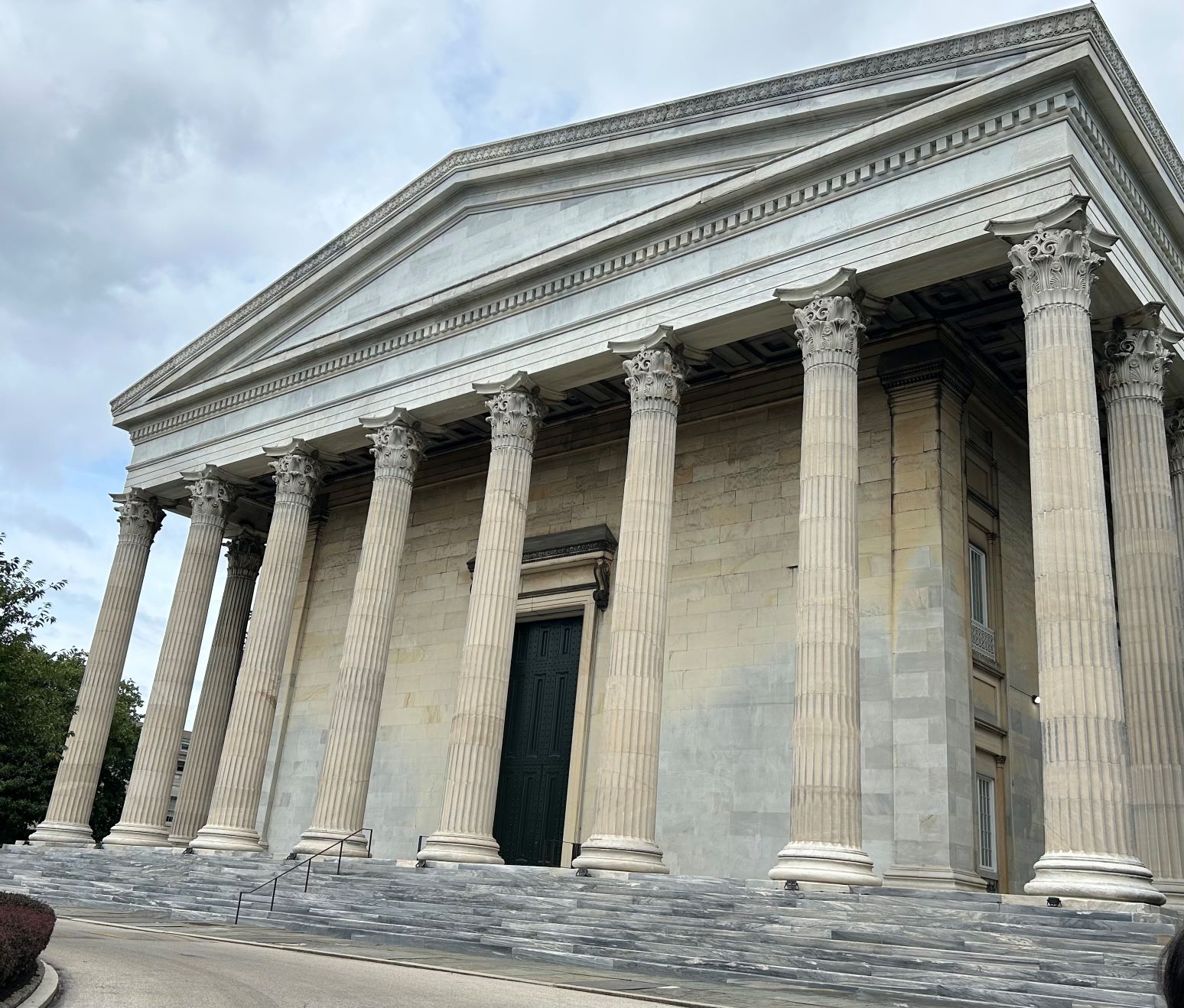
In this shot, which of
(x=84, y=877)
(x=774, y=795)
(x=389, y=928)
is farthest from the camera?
(x=84, y=877)

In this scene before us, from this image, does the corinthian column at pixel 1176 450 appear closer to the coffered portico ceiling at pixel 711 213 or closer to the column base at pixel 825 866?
the coffered portico ceiling at pixel 711 213

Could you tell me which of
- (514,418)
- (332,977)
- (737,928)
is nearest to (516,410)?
(514,418)

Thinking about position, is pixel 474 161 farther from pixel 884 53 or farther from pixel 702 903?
pixel 702 903

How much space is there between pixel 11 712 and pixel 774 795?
16.3 meters

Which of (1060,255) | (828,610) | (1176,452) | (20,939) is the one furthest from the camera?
(1176,452)

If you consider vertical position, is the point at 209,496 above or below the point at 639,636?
above

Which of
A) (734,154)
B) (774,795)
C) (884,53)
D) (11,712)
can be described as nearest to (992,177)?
(884,53)

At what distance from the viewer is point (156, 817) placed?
2919 centimetres

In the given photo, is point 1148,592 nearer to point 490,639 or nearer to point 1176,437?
point 1176,437

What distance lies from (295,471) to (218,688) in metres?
9.02

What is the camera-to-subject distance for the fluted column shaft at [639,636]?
20125 mm

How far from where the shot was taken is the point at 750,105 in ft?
78.5

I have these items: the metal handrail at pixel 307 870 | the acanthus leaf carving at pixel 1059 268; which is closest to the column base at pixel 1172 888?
the acanthus leaf carving at pixel 1059 268

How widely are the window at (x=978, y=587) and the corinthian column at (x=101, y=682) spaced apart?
2252cm
